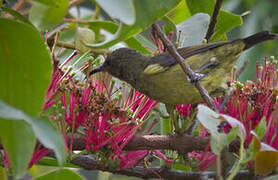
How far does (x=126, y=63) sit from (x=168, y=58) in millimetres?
213

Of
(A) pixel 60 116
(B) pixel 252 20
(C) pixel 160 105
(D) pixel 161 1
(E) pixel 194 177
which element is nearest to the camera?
(D) pixel 161 1

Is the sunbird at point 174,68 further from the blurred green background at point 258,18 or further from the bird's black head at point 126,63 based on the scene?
the blurred green background at point 258,18

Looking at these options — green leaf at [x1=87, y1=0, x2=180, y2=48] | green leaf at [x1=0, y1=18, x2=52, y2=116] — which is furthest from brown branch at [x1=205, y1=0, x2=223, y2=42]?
green leaf at [x1=0, y1=18, x2=52, y2=116]

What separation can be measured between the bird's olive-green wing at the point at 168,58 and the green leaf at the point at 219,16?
146 millimetres

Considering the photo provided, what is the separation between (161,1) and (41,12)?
0.62 meters

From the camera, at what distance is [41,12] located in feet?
5.70

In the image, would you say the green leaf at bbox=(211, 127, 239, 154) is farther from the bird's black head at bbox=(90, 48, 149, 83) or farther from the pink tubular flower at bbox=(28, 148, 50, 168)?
the bird's black head at bbox=(90, 48, 149, 83)

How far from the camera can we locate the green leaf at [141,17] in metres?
1.21

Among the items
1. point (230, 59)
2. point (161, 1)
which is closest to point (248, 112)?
point (230, 59)

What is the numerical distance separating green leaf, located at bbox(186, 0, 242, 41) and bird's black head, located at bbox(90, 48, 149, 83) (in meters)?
0.34

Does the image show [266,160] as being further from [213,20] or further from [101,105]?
[213,20]

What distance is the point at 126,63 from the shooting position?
2.06m

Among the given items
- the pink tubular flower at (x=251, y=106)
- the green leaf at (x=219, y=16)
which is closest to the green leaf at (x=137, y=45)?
the green leaf at (x=219, y=16)

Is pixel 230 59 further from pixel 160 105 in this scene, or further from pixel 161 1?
pixel 161 1
